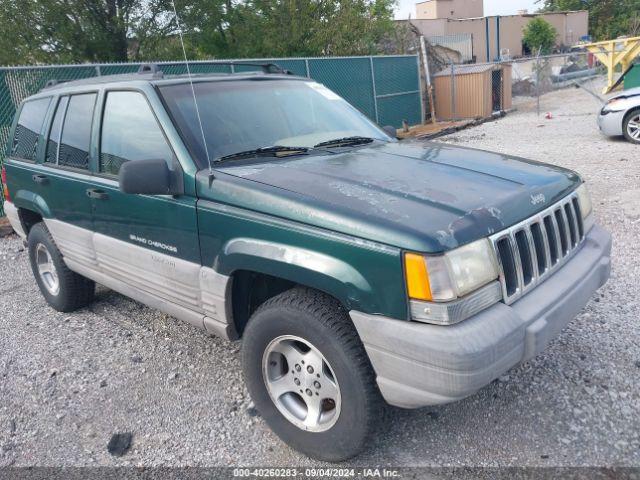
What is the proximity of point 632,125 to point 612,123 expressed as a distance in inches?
13.9

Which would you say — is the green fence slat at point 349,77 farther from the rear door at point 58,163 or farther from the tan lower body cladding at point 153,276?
the tan lower body cladding at point 153,276

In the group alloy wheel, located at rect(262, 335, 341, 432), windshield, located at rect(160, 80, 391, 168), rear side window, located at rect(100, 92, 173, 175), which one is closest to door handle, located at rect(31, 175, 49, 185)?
rear side window, located at rect(100, 92, 173, 175)

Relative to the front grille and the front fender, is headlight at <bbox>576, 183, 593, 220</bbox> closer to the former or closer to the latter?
the front grille

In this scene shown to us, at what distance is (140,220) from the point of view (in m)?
3.39

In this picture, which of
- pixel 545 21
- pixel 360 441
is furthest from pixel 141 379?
pixel 545 21

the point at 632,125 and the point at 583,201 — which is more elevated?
the point at 583,201

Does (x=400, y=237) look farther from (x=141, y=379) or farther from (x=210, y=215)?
(x=141, y=379)

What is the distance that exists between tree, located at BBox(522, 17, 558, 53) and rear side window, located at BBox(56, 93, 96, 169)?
2050 inches

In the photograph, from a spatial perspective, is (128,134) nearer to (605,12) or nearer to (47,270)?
(47,270)

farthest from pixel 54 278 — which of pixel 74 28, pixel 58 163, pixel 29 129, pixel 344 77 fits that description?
pixel 74 28

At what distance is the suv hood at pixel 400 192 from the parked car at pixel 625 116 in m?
8.61

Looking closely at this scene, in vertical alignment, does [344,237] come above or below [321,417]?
above

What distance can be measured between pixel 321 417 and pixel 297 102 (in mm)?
2095

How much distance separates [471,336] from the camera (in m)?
2.23
